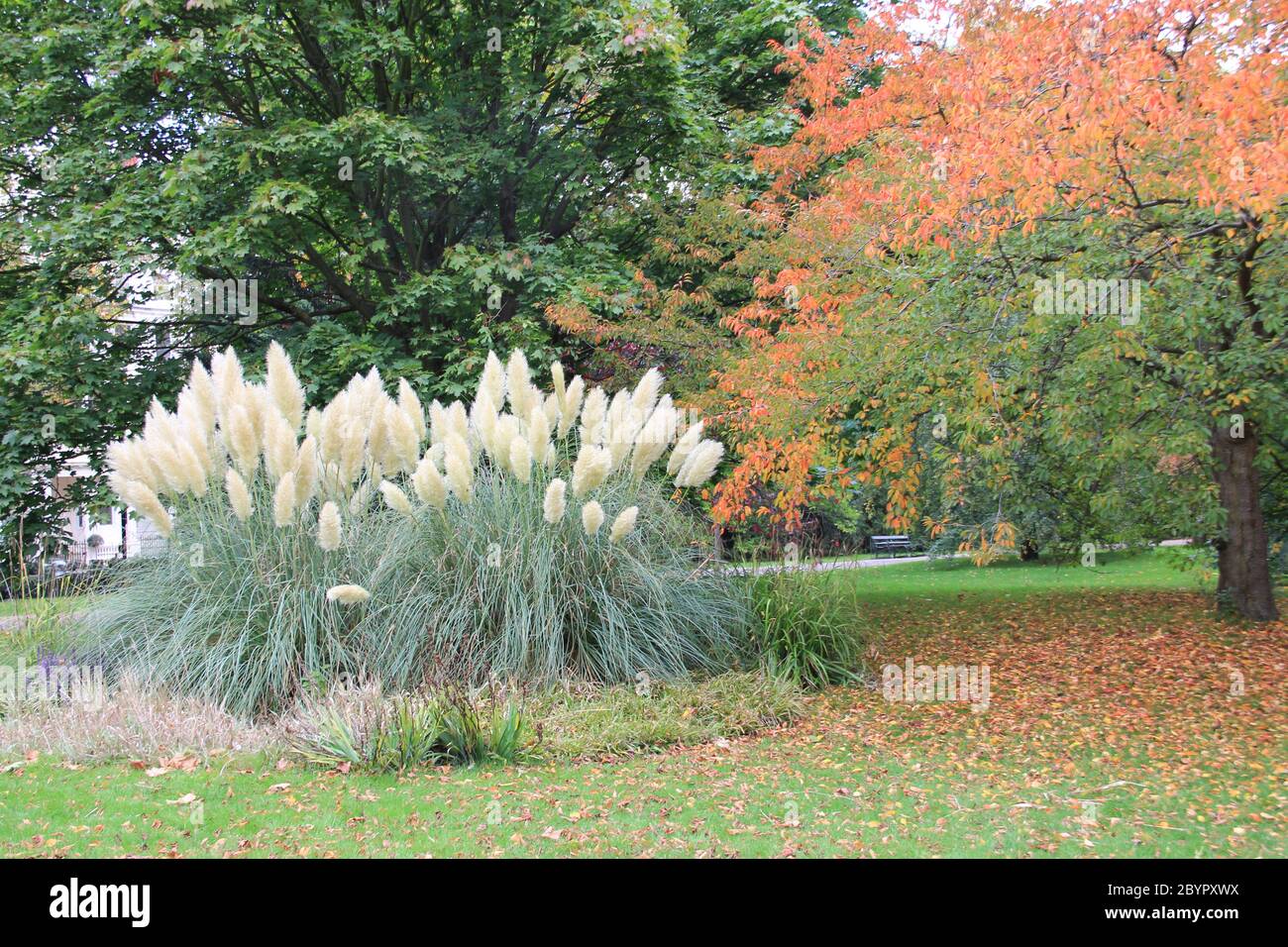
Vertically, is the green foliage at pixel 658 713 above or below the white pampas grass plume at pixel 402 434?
below

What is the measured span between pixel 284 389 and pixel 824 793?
4.98 meters

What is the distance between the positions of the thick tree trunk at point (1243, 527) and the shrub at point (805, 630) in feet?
14.1

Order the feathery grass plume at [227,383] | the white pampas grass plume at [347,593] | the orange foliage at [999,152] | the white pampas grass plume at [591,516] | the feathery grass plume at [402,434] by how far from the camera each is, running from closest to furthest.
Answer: the orange foliage at [999,152]
the white pampas grass plume at [347,593]
the white pampas grass plume at [591,516]
the feathery grass plume at [402,434]
the feathery grass plume at [227,383]

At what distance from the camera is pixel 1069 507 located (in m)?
10.9

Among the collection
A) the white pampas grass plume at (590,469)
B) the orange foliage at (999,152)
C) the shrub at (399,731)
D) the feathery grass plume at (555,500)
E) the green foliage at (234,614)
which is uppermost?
the orange foliage at (999,152)

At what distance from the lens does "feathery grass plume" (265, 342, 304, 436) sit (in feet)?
23.9

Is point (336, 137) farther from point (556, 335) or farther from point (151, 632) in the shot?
point (151, 632)

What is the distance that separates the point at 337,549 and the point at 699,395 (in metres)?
4.19

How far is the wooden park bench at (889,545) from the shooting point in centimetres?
2823

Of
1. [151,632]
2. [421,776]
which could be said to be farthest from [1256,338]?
[151,632]

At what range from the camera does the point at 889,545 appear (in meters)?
29.2

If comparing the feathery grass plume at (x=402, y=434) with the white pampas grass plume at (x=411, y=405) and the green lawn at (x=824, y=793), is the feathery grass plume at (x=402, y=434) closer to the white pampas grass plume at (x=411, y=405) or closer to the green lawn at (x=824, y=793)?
the white pampas grass plume at (x=411, y=405)

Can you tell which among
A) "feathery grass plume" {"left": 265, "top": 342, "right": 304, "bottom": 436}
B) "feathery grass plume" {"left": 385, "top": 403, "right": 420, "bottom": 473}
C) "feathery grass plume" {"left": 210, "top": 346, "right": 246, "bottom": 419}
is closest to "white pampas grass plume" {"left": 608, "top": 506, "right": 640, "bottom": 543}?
"feathery grass plume" {"left": 385, "top": 403, "right": 420, "bottom": 473}

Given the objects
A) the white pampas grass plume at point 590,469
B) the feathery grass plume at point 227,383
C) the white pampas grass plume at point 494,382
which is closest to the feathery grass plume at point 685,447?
the white pampas grass plume at point 590,469
